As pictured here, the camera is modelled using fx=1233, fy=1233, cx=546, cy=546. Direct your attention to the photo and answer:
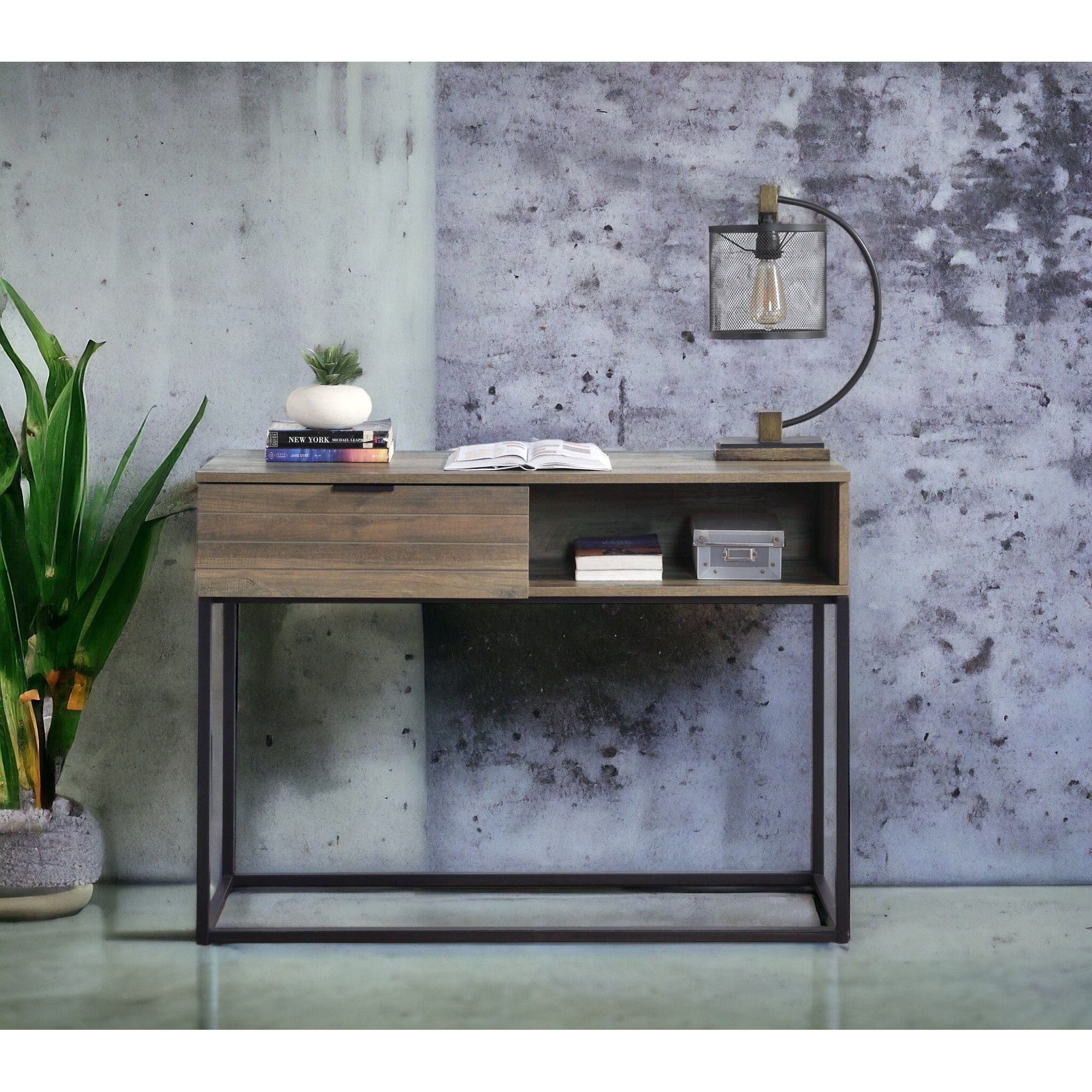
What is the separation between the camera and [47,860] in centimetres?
288

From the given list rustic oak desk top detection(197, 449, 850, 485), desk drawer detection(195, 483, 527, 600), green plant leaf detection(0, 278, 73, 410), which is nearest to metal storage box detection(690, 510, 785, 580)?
rustic oak desk top detection(197, 449, 850, 485)

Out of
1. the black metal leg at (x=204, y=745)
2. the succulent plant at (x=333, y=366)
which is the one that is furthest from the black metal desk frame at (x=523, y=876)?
the succulent plant at (x=333, y=366)

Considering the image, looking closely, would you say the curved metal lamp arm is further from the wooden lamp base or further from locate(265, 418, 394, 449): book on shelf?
locate(265, 418, 394, 449): book on shelf

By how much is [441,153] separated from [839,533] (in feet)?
4.35

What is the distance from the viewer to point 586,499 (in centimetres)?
296

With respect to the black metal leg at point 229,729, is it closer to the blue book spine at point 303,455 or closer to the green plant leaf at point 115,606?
the green plant leaf at point 115,606

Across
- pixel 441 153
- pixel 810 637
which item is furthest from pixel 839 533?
pixel 441 153

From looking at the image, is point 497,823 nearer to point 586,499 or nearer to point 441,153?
point 586,499

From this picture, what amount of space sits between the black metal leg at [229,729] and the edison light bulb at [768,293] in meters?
1.45

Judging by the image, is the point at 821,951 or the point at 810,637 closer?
the point at 821,951

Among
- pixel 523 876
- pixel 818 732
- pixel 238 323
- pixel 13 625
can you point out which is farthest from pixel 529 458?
pixel 13 625

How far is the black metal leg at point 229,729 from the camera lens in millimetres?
3035

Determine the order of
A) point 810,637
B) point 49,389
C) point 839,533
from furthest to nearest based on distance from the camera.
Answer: point 810,637, point 49,389, point 839,533

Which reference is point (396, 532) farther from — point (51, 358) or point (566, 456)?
point (51, 358)
